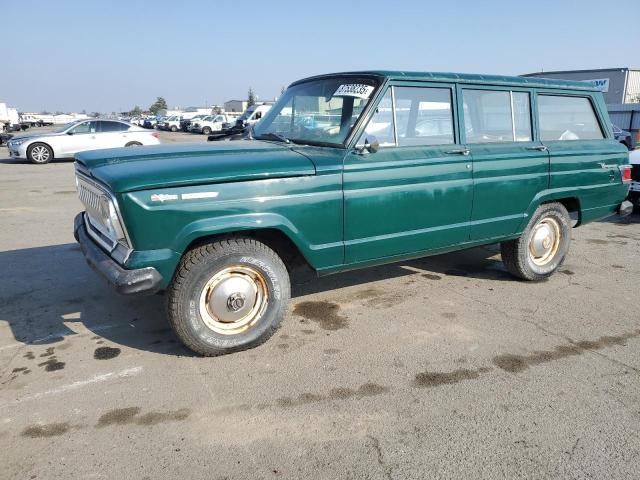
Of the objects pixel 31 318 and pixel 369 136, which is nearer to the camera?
pixel 369 136

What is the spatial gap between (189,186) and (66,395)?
1466 millimetres

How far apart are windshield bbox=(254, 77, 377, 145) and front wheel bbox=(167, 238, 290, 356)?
42.6 inches

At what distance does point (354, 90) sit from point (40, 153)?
15059 millimetres

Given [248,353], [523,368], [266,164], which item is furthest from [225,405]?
[523,368]

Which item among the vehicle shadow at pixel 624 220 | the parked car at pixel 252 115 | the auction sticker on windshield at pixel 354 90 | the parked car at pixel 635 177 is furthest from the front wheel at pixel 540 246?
the parked car at pixel 252 115

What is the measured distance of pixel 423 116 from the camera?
403 cm

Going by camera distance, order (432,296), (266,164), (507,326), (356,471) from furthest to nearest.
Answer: (432,296), (507,326), (266,164), (356,471)

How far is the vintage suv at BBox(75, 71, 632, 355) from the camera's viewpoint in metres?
3.02

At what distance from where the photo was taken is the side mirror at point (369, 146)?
11.7 ft

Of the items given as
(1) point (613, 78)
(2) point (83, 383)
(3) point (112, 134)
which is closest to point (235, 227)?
(2) point (83, 383)

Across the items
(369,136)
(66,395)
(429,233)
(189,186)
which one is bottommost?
(66,395)

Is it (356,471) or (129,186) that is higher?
(129,186)

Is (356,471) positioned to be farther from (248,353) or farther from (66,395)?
(66,395)

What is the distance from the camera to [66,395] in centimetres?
289
